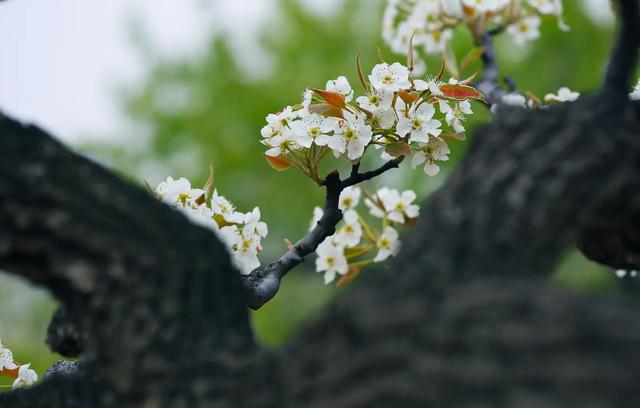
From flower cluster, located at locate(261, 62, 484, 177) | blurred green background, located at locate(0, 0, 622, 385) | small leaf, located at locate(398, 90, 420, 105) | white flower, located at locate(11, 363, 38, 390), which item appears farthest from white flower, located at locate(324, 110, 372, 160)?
blurred green background, located at locate(0, 0, 622, 385)

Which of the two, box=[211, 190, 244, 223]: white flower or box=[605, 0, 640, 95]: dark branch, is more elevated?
box=[211, 190, 244, 223]: white flower

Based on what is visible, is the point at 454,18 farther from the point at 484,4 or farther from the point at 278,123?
the point at 278,123

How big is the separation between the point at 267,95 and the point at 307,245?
9.95 m

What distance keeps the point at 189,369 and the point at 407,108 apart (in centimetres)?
98

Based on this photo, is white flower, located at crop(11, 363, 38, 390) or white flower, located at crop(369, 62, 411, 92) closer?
white flower, located at crop(369, 62, 411, 92)

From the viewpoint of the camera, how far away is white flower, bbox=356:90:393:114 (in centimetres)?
182

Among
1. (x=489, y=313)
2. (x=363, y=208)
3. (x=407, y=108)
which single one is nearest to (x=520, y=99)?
(x=407, y=108)

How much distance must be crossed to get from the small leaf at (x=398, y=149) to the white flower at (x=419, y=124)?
3 centimetres

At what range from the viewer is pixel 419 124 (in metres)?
1.83

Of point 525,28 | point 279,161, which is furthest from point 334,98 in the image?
point 525,28

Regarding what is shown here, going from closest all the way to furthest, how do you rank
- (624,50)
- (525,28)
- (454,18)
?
(624,50)
(454,18)
(525,28)

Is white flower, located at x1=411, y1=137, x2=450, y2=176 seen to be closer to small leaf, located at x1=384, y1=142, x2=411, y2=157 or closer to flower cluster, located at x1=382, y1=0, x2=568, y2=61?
small leaf, located at x1=384, y1=142, x2=411, y2=157

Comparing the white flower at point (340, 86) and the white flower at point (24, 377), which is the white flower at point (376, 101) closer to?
the white flower at point (340, 86)

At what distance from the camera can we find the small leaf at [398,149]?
183 centimetres
